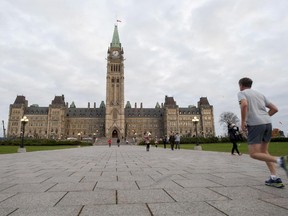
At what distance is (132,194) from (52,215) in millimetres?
1709

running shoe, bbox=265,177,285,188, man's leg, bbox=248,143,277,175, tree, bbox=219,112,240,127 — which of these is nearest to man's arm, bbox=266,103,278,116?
man's leg, bbox=248,143,277,175

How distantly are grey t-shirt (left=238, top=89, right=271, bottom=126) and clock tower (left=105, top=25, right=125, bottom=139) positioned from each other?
10536 centimetres

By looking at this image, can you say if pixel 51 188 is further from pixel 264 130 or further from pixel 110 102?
pixel 110 102

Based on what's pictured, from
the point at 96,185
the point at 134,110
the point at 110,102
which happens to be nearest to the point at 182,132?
the point at 134,110

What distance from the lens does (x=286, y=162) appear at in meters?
4.46

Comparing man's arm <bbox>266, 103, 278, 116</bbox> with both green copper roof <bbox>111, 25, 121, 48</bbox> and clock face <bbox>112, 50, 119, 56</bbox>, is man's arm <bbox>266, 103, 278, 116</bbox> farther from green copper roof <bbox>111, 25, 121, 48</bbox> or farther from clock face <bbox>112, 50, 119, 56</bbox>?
green copper roof <bbox>111, 25, 121, 48</bbox>

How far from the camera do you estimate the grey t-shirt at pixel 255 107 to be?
5406 mm

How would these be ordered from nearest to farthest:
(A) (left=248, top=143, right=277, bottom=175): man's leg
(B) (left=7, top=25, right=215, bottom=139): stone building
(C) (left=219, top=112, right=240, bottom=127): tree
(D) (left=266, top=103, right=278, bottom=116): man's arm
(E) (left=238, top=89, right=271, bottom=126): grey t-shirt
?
(A) (left=248, top=143, right=277, bottom=175): man's leg → (E) (left=238, top=89, right=271, bottom=126): grey t-shirt → (D) (left=266, top=103, right=278, bottom=116): man's arm → (C) (left=219, top=112, right=240, bottom=127): tree → (B) (left=7, top=25, right=215, bottom=139): stone building

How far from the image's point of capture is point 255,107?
5.54 meters

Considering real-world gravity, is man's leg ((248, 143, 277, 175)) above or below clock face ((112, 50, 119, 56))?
below

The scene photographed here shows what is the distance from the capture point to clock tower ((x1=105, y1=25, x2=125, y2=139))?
365 ft

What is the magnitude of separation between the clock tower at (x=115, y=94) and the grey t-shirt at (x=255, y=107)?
10536 centimetres

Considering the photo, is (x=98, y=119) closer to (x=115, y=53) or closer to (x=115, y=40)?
(x=115, y=53)

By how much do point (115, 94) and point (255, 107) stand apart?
109m
